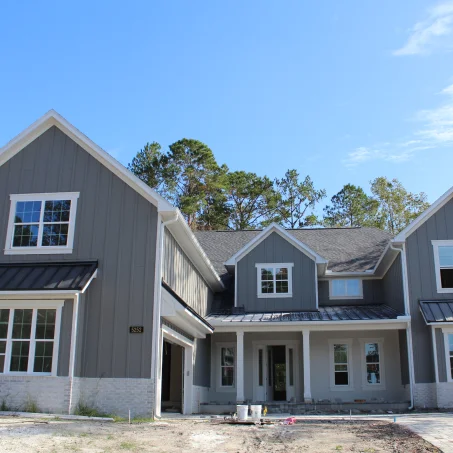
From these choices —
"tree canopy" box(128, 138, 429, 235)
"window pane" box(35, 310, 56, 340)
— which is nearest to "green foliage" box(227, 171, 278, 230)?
"tree canopy" box(128, 138, 429, 235)

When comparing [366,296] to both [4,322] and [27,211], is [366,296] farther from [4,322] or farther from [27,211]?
[4,322]

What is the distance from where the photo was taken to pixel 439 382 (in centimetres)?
1767

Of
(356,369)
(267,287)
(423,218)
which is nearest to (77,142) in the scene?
(267,287)

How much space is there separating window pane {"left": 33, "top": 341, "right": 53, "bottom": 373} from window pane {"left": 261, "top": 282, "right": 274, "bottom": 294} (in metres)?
10.1

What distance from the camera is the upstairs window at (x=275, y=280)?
2241cm

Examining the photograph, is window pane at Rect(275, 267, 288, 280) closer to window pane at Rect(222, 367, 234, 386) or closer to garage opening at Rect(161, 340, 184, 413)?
window pane at Rect(222, 367, 234, 386)

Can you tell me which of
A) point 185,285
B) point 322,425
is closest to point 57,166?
point 185,285

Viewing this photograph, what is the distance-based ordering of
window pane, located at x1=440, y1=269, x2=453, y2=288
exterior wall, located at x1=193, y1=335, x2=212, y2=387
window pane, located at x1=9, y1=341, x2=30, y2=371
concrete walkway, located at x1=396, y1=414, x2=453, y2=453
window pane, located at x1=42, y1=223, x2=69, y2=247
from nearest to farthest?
concrete walkway, located at x1=396, y1=414, x2=453, y2=453, window pane, located at x1=9, y1=341, x2=30, y2=371, window pane, located at x1=42, y1=223, x2=69, y2=247, window pane, located at x1=440, y1=269, x2=453, y2=288, exterior wall, located at x1=193, y1=335, x2=212, y2=387

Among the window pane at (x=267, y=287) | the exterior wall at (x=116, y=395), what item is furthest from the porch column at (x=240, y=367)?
the exterior wall at (x=116, y=395)

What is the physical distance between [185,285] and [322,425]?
7210mm

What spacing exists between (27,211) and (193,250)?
518cm

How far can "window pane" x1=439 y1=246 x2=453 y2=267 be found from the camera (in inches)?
744

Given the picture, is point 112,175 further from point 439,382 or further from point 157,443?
point 439,382

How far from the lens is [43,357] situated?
14117mm
